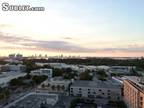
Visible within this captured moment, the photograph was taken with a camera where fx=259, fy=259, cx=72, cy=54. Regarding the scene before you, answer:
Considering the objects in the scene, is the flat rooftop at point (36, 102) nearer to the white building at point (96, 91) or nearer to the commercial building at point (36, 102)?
the commercial building at point (36, 102)

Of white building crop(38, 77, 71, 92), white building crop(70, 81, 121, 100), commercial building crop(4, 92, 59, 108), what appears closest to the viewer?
commercial building crop(4, 92, 59, 108)

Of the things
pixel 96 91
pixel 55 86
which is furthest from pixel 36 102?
pixel 55 86

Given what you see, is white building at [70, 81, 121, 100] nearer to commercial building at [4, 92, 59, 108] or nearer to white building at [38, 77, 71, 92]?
white building at [38, 77, 71, 92]

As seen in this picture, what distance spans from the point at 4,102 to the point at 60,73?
306 inches

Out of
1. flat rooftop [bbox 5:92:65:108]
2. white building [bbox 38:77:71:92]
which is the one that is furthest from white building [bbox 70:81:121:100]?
flat rooftop [bbox 5:92:65:108]

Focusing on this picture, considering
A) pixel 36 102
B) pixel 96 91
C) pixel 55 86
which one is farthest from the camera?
pixel 55 86

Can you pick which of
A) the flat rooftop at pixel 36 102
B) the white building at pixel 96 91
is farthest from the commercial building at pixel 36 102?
the white building at pixel 96 91

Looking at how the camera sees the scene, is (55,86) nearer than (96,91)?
No

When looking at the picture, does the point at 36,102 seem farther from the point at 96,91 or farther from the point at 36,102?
the point at 96,91

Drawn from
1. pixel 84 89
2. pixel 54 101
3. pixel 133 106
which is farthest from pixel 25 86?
pixel 133 106

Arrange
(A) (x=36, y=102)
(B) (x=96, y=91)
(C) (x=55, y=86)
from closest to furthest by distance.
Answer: (A) (x=36, y=102) → (B) (x=96, y=91) → (C) (x=55, y=86)

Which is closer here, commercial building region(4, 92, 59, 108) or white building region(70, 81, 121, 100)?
commercial building region(4, 92, 59, 108)

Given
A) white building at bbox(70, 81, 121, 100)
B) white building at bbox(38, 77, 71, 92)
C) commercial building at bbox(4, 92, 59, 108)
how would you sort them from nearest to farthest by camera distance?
1. commercial building at bbox(4, 92, 59, 108)
2. white building at bbox(70, 81, 121, 100)
3. white building at bbox(38, 77, 71, 92)

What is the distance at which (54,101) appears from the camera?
24.9 ft
